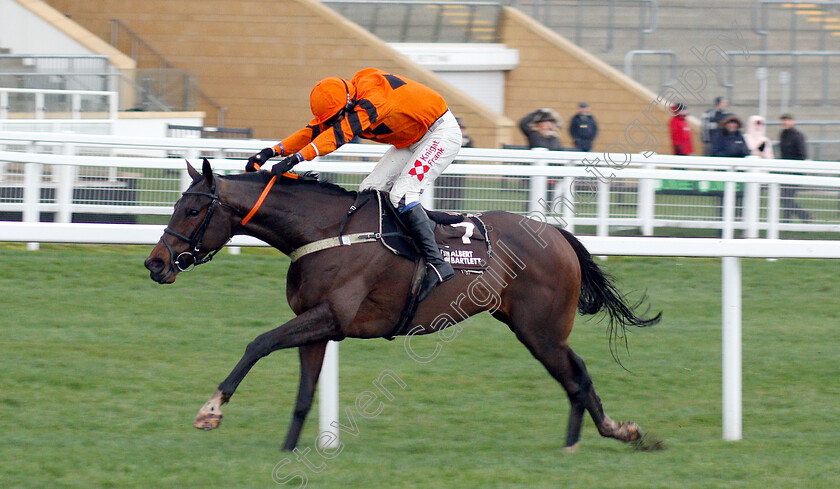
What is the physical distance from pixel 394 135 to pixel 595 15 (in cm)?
1436

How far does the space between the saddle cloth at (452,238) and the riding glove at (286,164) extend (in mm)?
492

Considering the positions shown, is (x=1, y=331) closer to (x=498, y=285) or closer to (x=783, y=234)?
(x=498, y=285)

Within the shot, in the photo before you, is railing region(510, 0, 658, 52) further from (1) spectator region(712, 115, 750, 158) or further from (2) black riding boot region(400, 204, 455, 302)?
(2) black riding boot region(400, 204, 455, 302)

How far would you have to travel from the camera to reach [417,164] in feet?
15.2

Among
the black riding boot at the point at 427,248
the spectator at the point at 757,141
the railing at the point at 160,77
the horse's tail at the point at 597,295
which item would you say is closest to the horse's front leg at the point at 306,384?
the black riding boot at the point at 427,248

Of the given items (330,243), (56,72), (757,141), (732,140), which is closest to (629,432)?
(330,243)

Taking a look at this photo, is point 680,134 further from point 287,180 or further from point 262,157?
point 262,157

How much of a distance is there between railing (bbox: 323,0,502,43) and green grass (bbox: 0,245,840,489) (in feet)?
30.3

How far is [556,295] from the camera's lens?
488cm

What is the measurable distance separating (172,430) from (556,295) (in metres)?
1.90

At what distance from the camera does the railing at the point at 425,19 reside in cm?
1680

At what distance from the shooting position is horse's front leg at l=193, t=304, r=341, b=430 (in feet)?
13.7

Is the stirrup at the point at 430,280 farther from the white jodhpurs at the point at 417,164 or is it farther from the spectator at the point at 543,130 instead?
the spectator at the point at 543,130

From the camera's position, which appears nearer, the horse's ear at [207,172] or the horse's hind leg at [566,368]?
the horse's ear at [207,172]
